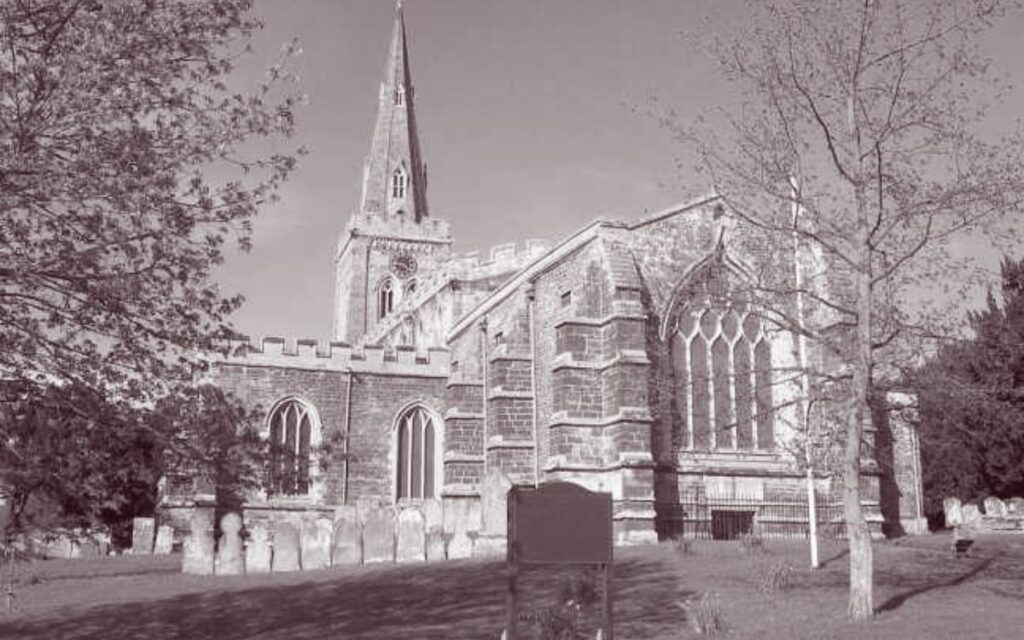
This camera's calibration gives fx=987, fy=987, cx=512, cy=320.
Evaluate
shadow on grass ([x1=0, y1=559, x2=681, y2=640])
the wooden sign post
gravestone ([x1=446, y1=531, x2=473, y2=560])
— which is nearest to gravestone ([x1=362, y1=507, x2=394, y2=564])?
gravestone ([x1=446, y1=531, x2=473, y2=560])

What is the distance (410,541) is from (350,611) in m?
6.09

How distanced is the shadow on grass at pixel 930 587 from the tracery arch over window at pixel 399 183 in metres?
48.9

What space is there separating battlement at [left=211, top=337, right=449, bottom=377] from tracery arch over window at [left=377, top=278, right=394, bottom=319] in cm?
2834

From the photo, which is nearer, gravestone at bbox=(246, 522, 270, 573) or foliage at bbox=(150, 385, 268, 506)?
foliage at bbox=(150, 385, 268, 506)

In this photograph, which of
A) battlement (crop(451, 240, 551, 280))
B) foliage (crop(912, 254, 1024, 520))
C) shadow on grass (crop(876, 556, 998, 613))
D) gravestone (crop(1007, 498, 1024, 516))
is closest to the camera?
shadow on grass (crop(876, 556, 998, 613))

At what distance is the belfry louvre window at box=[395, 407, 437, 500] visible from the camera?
28.7 m

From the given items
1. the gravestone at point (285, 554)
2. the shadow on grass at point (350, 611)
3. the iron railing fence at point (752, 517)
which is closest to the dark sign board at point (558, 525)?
the shadow on grass at point (350, 611)

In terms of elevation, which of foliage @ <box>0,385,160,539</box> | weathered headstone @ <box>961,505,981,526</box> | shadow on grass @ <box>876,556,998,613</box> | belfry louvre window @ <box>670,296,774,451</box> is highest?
belfry louvre window @ <box>670,296,774,451</box>

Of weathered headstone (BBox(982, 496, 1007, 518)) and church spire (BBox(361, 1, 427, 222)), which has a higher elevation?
church spire (BBox(361, 1, 427, 222))

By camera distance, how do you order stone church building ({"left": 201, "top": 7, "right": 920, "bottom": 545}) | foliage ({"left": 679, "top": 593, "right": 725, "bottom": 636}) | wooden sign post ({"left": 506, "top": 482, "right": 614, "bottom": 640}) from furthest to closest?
1. stone church building ({"left": 201, "top": 7, "right": 920, "bottom": 545})
2. foliage ({"left": 679, "top": 593, "right": 725, "bottom": 636})
3. wooden sign post ({"left": 506, "top": 482, "right": 614, "bottom": 640})

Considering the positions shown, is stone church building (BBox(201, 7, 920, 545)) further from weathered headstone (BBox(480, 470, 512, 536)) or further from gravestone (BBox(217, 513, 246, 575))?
gravestone (BBox(217, 513, 246, 575))

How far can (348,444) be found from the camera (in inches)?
1107

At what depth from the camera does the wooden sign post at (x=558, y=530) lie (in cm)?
880

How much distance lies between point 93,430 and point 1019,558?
615 inches
